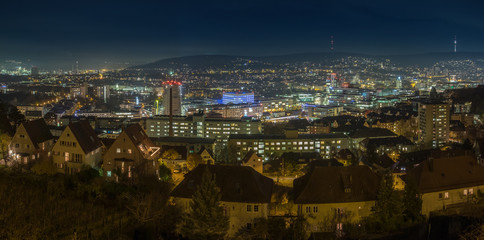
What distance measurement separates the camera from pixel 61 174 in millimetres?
14023

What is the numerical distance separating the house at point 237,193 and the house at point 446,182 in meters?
4.08

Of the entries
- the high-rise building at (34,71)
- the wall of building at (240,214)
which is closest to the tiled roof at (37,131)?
the wall of building at (240,214)

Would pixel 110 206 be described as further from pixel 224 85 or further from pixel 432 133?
pixel 224 85

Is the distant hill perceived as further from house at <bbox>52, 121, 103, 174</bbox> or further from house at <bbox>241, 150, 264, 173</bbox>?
house at <bbox>52, 121, 103, 174</bbox>

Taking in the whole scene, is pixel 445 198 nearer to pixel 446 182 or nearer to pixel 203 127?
pixel 446 182

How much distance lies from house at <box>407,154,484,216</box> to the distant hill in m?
96.2

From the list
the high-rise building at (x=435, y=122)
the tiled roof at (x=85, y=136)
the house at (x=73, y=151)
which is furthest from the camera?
the high-rise building at (x=435, y=122)

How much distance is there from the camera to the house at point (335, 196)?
11.4m

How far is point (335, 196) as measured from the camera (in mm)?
11430

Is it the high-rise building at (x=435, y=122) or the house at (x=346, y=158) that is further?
the high-rise building at (x=435, y=122)

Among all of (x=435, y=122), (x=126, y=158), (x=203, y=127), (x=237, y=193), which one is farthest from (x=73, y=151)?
(x=435, y=122)

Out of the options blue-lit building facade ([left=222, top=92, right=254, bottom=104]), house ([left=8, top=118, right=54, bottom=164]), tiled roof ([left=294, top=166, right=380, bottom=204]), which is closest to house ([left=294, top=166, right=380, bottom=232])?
tiled roof ([left=294, top=166, right=380, bottom=204])

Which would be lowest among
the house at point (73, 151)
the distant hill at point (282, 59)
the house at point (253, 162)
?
the house at point (253, 162)

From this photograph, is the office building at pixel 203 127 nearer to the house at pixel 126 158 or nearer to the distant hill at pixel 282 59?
the house at pixel 126 158
